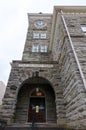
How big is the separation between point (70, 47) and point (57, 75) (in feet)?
8.94

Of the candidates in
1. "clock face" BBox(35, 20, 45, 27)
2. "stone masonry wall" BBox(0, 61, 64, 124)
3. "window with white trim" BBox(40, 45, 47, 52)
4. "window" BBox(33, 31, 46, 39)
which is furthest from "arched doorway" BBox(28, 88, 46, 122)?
"clock face" BBox(35, 20, 45, 27)

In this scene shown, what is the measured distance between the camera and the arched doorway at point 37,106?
353 inches

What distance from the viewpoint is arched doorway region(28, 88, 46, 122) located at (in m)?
8.97

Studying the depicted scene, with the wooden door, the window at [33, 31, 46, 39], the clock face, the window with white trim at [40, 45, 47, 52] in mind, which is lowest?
the wooden door

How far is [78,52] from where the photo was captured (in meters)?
6.14

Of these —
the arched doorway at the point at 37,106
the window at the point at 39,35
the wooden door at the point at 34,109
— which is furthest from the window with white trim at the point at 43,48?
the wooden door at the point at 34,109

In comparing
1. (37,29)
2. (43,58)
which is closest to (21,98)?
(43,58)

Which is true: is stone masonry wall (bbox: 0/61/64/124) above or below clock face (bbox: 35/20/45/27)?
below

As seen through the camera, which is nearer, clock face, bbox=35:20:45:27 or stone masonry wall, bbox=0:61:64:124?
stone masonry wall, bbox=0:61:64:124

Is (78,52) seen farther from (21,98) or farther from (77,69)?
(21,98)

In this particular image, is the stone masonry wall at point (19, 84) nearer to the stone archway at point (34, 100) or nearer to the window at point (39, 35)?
the stone archway at point (34, 100)

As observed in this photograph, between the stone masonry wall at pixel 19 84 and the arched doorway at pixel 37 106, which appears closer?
the stone masonry wall at pixel 19 84

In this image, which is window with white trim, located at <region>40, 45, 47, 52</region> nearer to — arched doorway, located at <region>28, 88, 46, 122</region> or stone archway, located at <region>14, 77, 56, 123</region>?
stone archway, located at <region>14, 77, 56, 123</region>

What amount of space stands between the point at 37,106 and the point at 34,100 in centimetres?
61
